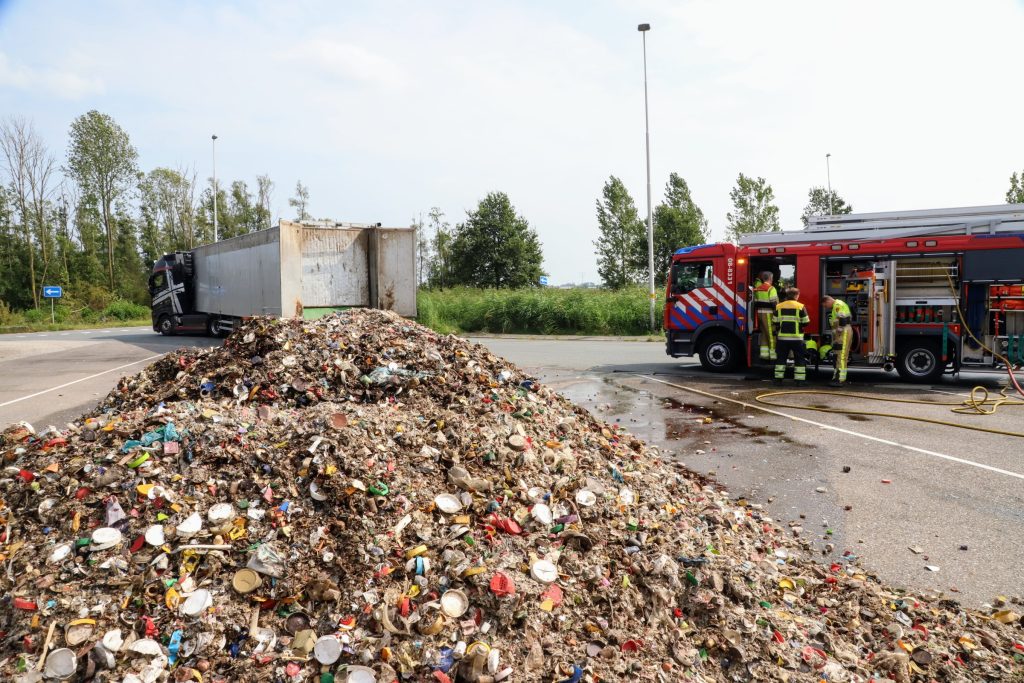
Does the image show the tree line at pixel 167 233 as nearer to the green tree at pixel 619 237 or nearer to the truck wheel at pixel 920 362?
the green tree at pixel 619 237

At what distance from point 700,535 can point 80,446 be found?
13.1 ft

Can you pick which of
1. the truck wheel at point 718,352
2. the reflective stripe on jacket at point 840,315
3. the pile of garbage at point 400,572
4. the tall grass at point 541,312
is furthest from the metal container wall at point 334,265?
the tall grass at point 541,312

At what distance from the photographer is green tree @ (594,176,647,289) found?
125 ft

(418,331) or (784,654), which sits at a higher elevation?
(418,331)

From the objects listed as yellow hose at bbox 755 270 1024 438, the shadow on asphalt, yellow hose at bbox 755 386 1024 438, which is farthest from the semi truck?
yellow hose at bbox 755 270 1024 438

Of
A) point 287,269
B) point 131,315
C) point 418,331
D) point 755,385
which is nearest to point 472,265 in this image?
point 131,315

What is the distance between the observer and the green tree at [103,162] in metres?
44.3

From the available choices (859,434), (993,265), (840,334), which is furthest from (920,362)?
(859,434)

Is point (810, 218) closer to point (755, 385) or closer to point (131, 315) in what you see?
point (755, 385)

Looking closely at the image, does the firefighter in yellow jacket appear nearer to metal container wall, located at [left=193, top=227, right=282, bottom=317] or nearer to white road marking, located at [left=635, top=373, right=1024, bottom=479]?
white road marking, located at [left=635, top=373, right=1024, bottom=479]

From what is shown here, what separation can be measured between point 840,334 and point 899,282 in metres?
1.43

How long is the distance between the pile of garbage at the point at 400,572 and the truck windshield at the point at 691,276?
956 centimetres

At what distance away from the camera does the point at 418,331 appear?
7.29 m

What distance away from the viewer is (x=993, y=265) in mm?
11430
